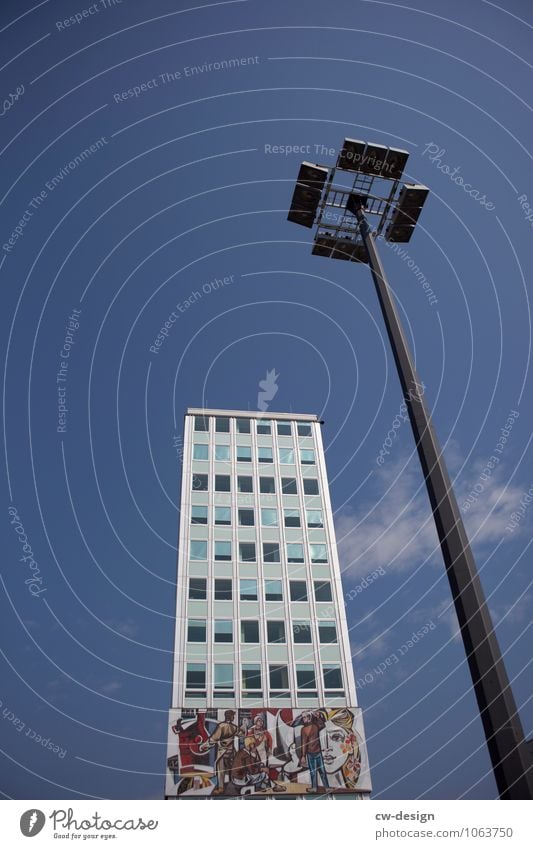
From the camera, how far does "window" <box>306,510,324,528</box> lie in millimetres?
44750

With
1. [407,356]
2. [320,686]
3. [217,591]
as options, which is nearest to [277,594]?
[217,591]

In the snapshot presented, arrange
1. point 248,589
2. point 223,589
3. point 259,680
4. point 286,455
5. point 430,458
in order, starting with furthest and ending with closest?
point 286,455
point 248,589
point 223,589
point 259,680
point 430,458

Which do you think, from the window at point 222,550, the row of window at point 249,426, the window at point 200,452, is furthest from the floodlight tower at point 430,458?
the row of window at point 249,426

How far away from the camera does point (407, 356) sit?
6691mm

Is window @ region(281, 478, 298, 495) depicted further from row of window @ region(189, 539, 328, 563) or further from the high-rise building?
row of window @ region(189, 539, 328, 563)

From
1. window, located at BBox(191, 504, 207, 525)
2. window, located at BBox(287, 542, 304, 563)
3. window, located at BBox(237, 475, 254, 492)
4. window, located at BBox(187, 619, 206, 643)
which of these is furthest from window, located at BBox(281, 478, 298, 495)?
window, located at BBox(187, 619, 206, 643)

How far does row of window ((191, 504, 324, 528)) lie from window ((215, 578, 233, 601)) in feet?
18.4

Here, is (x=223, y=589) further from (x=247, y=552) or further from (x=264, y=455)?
(x=264, y=455)

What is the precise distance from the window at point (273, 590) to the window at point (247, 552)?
2451 mm

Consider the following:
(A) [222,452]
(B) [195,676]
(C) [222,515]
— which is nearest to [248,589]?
(C) [222,515]

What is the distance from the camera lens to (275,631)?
37.8 m

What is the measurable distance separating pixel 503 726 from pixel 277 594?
37.7 meters

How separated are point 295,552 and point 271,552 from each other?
212cm

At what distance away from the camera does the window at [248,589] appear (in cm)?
3962
